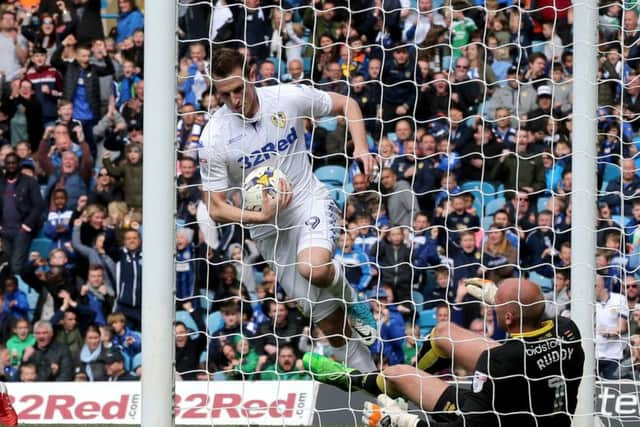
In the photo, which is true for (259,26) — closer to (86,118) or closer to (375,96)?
(375,96)

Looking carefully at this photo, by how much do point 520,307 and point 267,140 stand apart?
218 cm

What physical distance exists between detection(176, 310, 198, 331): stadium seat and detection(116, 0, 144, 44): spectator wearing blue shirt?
370 cm

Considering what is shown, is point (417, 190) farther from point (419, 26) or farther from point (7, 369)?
point (7, 369)

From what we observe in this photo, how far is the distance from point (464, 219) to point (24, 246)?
4.35m

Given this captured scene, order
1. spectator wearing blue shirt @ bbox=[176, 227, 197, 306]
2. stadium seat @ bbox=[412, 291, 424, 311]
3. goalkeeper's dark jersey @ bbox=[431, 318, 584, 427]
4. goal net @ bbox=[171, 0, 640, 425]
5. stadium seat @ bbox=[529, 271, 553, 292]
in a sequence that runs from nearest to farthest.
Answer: goalkeeper's dark jersey @ bbox=[431, 318, 584, 427] → goal net @ bbox=[171, 0, 640, 425] → stadium seat @ bbox=[412, 291, 424, 311] → stadium seat @ bbox=[529, 271, 553, 292] → spectator wearing blue shirt @ bbox=[176, 227, 197, 306]

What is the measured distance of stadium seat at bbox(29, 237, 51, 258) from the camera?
1255 cm

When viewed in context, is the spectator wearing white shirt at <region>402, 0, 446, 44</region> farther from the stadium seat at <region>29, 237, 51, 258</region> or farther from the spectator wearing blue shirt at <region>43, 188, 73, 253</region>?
the stadium seat at <region>29, 237, 51, 258</region>

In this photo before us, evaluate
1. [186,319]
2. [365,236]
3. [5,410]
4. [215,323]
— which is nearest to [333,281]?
[5,410]

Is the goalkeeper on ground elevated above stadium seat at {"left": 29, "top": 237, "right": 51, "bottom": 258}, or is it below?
below

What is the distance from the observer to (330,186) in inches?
465

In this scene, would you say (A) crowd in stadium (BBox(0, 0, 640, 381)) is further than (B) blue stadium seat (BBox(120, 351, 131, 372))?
No

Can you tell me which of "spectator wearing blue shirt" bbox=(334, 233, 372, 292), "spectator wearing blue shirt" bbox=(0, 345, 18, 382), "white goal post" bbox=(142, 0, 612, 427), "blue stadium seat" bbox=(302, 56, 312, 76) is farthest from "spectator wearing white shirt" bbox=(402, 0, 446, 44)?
"white goal post" bbox=(142, 0, 612, 427)

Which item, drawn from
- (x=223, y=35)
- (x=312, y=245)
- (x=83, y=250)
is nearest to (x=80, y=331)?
(x=83, y=250)

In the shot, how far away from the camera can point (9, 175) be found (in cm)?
1271
